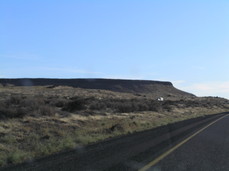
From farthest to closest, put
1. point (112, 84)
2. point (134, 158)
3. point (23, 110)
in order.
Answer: point (112, 84) < point (23, 110) < point (134, 158)

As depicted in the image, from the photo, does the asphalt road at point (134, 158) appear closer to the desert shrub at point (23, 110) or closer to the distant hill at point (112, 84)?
the desert shrub at point (23, 110)

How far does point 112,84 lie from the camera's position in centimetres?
14625

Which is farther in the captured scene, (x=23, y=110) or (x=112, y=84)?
(x=112, y=84)

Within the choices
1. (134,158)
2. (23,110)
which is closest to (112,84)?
(23,110)

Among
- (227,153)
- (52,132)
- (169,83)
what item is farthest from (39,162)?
(169,83)

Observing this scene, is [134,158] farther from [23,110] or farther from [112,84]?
[112,84]

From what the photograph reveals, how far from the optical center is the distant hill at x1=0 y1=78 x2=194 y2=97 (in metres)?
133

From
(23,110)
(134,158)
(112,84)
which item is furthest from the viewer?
(112,84)

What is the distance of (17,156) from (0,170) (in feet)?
7.40

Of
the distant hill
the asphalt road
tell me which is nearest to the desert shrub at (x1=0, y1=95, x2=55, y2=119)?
the asphalt road

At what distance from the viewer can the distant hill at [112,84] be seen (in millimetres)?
132750

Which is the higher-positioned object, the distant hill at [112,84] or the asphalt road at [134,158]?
the distant hill at [112,84]

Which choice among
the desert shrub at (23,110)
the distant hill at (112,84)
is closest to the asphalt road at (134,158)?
the desert shrub at (23,110)

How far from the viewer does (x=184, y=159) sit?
38.2 feet
